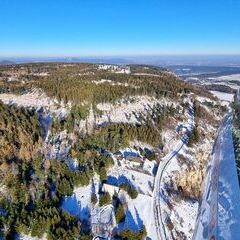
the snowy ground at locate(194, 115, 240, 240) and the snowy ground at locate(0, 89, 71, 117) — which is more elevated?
the snowy ground at locate(0, 89, 71, 117)

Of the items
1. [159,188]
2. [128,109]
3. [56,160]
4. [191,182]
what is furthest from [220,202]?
[128,109]

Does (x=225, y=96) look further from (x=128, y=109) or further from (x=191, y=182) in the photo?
(x=191, y=182)

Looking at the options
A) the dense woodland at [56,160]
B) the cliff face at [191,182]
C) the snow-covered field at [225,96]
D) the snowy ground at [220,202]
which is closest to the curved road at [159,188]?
the dense woodland at [56,160]

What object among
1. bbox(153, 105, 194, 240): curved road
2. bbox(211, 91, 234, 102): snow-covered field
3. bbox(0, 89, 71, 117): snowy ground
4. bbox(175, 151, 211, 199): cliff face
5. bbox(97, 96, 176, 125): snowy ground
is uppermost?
bbox(0, 89, 71, 117): snowy ground

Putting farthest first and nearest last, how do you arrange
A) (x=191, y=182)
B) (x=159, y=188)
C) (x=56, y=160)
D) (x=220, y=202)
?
(x=191, y=182) < (x=56, y=160) < (x=159, y=188) < (x=220, y=202)

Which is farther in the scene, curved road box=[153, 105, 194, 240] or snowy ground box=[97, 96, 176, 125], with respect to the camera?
snowy ground box=[97, 96, 176, 125]

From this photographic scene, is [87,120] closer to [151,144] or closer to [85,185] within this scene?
[151,144]

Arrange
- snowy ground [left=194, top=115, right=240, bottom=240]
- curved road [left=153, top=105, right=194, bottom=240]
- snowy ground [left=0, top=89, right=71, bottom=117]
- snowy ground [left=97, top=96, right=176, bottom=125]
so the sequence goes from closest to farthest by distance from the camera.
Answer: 1. snowy ground [left=194, top=115, right=240, bottom=240]
2. curved road [left=153, top=105, right=194, bottom=240]
3. snowy ground [left=0, top=89, right=71, bottom=117]
4. snowy ground [left=97, top=96, right=176, bottom=125]

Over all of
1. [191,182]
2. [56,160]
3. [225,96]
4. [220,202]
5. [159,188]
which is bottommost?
[225,96]

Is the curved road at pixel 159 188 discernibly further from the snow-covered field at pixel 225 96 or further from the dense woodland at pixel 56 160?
the snow-covered field at pixel 225 96

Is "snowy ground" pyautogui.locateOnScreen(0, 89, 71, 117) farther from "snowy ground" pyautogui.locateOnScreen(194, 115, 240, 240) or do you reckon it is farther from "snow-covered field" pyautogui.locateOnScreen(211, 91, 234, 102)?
"snow-covered field" pyautogui.locateOnScreen(211, 91, 234, 102)

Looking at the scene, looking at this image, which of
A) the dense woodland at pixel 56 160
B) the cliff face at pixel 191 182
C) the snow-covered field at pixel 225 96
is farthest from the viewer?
the snow-covered field at pixel 225 96

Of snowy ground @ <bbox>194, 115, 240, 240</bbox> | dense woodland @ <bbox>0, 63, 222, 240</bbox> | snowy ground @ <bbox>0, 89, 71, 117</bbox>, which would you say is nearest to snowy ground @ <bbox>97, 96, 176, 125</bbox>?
dense woodland @ <bbox>0, 63, 222, 240</bbox>
